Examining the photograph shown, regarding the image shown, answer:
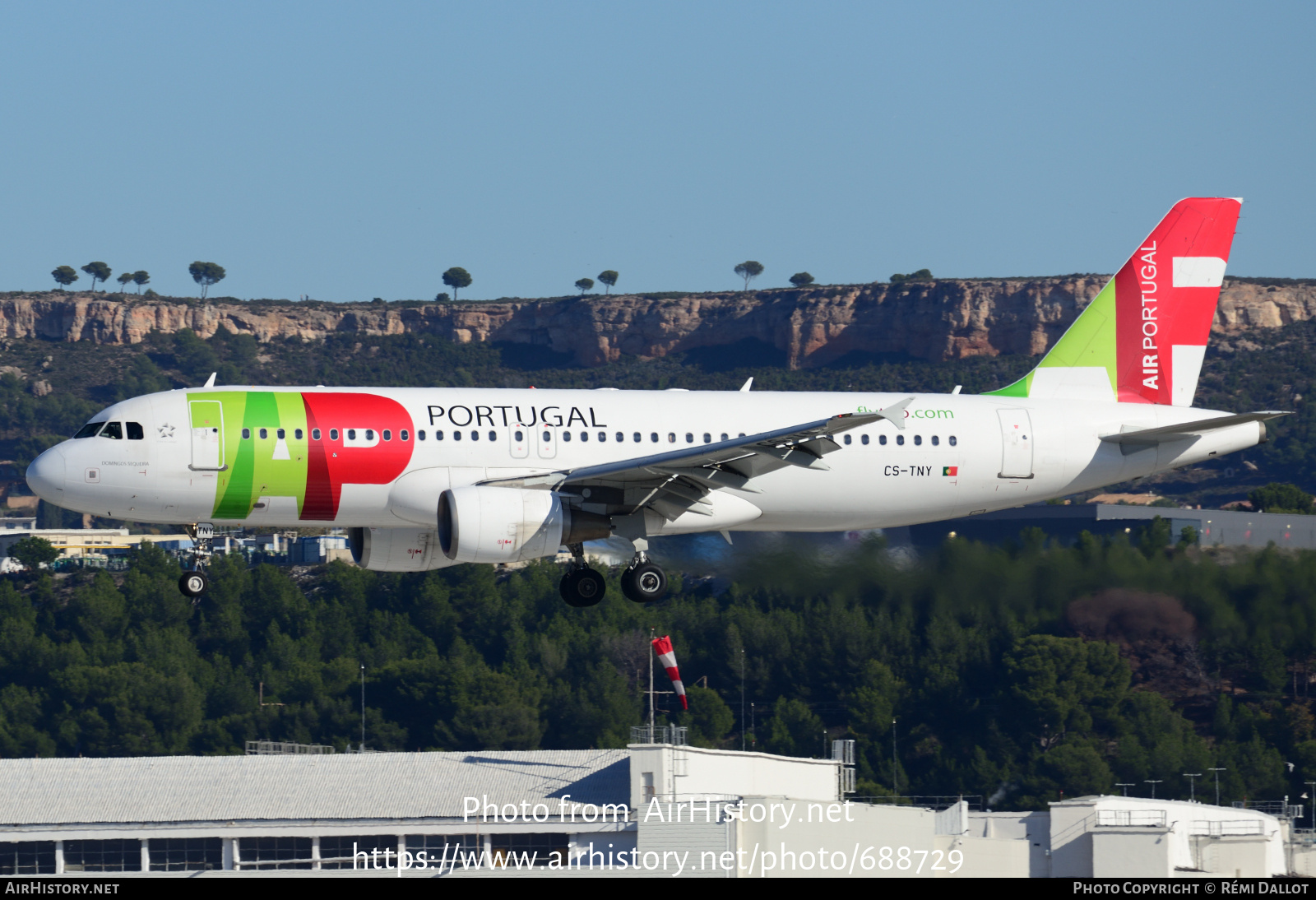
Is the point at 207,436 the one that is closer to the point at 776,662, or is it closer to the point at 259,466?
the point at 259,466

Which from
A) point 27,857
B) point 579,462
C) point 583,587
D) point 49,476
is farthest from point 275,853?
point 579,462

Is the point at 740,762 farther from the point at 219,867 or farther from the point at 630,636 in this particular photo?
the point at 630,636

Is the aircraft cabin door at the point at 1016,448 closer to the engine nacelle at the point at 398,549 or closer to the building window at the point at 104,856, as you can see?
the engine nacelle at the point at 398,549

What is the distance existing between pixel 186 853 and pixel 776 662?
145ft

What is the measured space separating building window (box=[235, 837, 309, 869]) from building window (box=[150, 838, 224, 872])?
978 mm

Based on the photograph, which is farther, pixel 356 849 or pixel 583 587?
pixel 356 849

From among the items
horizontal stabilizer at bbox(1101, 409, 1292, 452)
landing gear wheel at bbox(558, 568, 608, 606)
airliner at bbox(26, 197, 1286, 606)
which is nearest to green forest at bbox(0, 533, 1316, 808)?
airliner at bbox(26, 197, 1286, 606)

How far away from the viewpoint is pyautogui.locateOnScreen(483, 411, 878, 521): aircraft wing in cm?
3186

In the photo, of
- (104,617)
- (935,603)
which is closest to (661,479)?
(935,603)

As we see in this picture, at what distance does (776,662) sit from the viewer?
97.6m

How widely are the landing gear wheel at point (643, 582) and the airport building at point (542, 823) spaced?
11.6 m

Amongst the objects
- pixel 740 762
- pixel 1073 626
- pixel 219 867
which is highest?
pixel 1073 626

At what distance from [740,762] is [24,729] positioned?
74.5m

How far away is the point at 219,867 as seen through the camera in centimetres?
5988
